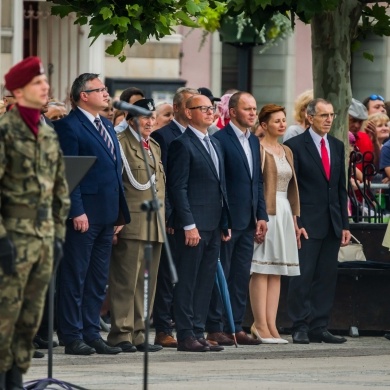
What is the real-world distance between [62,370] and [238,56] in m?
22.6

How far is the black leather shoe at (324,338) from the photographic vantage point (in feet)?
51.5

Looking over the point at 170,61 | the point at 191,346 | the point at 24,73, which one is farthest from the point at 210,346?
the point at 170,61

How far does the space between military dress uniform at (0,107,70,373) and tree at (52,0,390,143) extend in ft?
13.4

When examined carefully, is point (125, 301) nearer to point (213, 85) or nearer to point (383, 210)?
point (383, 210)

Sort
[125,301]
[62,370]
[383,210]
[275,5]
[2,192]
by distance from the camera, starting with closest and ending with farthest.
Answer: [2,192]
[62,370]
[125,301]
[275,5]
[383,210]

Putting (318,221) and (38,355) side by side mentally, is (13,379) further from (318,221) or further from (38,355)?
(318,221)

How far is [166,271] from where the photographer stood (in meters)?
15.1

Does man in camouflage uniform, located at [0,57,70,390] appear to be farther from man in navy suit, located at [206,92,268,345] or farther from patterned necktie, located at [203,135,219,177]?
man in navy suit, located at [206,92,268,345]

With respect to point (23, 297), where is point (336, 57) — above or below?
above

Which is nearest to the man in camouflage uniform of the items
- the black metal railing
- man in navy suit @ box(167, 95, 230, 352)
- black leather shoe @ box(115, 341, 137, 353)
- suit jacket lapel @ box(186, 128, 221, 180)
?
black leather shoe @ box(115, 341, 137, 353)

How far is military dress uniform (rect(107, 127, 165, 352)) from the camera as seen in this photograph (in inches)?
565

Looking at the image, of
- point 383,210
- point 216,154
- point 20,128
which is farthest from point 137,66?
point 20,128

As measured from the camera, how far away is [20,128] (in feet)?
34.1

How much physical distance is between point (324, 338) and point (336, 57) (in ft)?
9.41
